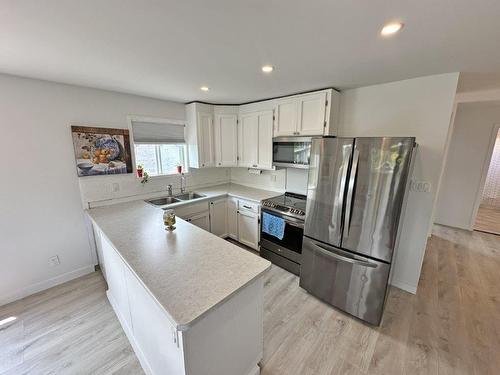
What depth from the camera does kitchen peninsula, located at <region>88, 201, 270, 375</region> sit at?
106 cm

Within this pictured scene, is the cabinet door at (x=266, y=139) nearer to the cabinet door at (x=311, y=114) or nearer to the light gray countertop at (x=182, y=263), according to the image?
the cabinet door at (x=311, y=114)

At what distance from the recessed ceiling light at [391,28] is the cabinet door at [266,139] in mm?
1773

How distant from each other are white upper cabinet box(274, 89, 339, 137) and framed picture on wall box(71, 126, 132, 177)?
7.04 feet

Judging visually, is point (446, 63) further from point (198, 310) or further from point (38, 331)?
point (38, 331)

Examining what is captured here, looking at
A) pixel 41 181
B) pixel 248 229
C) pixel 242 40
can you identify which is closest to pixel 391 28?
pixel 242 40

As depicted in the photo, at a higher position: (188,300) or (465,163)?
(465,163)

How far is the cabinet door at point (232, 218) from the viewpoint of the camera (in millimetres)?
3350

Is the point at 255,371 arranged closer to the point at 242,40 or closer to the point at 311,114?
the point at 242,40

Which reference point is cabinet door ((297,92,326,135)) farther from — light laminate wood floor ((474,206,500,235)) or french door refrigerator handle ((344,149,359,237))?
light laminate wood floor ((474,206,500,235))

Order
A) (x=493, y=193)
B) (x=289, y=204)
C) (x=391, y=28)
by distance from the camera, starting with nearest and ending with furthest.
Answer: (x=391, y=28) → (x=289, y=204) → (x=493, y=193)

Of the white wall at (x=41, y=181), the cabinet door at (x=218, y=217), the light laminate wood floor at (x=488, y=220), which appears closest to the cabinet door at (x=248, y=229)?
the cabinet door at (x=218, y=217)

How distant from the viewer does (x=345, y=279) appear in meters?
2.03

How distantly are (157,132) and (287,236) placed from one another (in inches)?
96.9

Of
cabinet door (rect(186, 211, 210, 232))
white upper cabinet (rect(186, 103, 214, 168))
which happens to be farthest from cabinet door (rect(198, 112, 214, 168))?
cabinet door (rect(186, 211, 210, 232))
